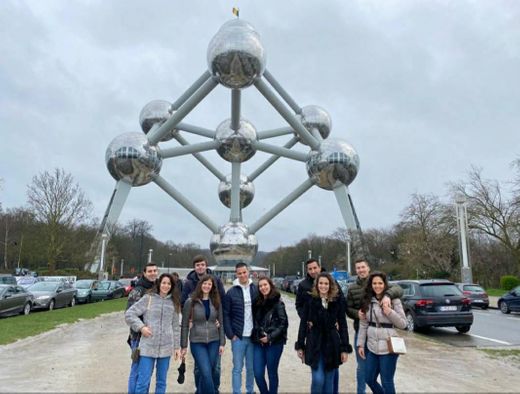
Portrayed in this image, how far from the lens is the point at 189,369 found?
600cm

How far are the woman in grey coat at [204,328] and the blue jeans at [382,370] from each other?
1349 mm

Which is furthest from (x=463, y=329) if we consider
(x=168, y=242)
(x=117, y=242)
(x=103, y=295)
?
(x=168, y=242)

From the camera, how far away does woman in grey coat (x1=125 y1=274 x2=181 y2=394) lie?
4.01m

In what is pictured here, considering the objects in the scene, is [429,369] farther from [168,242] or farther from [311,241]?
[168,242]

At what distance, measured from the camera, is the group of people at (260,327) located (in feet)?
12.9

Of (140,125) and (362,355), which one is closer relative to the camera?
(362,355)

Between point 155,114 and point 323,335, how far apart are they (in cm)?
1970

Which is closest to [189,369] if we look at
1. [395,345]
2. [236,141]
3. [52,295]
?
[395,345]

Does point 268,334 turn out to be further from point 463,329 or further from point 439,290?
point 463,329

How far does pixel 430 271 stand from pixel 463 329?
2879 cm

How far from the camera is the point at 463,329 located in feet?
35.2

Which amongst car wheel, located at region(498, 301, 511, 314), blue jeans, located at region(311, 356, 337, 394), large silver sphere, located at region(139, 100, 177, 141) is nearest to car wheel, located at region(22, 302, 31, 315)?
large silver sphere, located at region(139, 100, 177, 141)

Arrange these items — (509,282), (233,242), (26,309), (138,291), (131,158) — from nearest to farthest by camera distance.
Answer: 1. (138,291)
2. (26,309)
3. (131,158)
4. (233,242)
5. (509,282)

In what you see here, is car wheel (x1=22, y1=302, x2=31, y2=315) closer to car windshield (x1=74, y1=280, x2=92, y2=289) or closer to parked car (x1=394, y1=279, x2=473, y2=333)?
car windshield (x1=74, y1=280, x2=92, y2=289)
